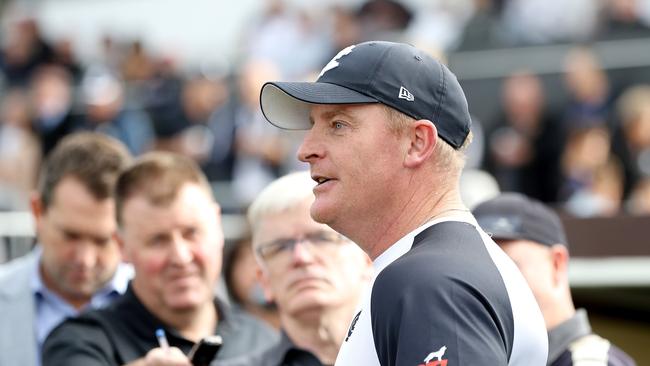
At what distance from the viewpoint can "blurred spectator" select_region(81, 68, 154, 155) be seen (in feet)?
43.2

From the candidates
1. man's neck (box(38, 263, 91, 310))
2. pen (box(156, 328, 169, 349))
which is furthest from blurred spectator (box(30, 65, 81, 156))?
pen (box(156, 328, 169, 349))

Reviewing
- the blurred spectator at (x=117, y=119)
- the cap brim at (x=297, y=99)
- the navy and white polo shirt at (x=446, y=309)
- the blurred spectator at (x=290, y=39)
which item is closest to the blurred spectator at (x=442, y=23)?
the blurred spectator at (x=290, y=39)

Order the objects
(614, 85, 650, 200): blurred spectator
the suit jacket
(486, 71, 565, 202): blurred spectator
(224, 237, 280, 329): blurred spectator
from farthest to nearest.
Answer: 1. (486, 71, 565, 202): blurred spectator
2. (614, 85, 650, 200): blurred spectator
3. (224, 237, 280, 329): blurred spectator
4. the suit jacket

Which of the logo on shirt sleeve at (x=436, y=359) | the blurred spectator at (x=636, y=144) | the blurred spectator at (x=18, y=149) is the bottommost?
the blurred spectator at (x=18, y=149)

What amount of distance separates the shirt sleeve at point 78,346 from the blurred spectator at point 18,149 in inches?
330

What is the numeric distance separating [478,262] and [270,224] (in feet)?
5.64

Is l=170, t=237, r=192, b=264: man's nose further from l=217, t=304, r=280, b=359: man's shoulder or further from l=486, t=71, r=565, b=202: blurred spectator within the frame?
l=486, t=71, r=565, b=202: blurred spectator

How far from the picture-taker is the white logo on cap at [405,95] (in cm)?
289

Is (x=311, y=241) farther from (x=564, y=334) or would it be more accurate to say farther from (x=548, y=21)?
(x=548, y=21)

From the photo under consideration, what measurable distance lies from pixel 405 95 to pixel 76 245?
2528 mm

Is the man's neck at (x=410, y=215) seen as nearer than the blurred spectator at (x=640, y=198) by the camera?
Yes

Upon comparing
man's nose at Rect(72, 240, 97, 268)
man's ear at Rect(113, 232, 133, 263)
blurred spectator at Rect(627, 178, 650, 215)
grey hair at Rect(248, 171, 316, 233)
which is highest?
grey hair at Rect(248, 171, 316, 233)

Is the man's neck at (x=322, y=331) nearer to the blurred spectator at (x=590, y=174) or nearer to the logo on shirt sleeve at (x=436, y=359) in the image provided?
the logo on shirt sleeve at (x=436, y=359)

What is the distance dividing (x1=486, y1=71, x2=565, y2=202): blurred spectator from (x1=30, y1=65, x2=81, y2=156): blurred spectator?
5299 millimetres
